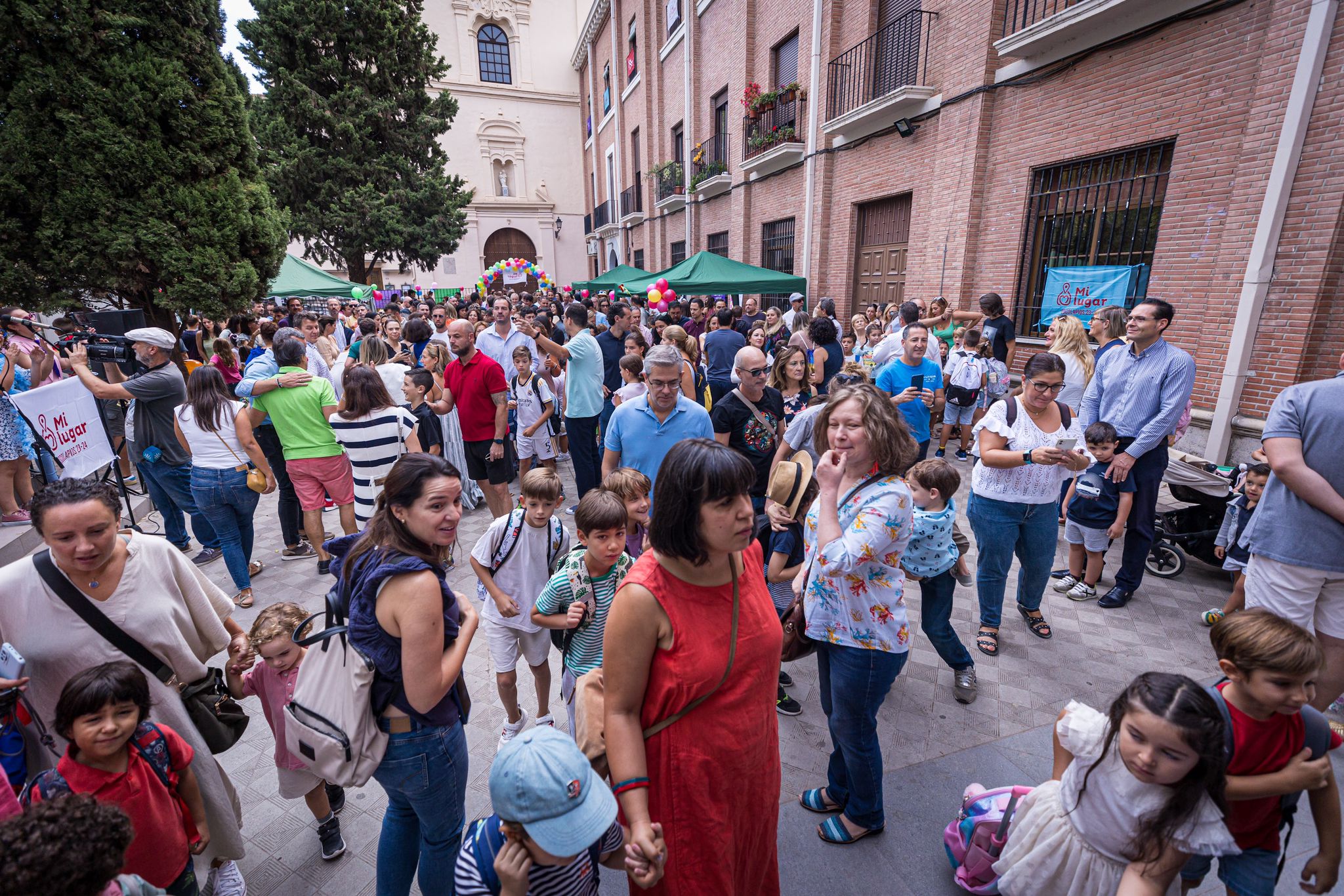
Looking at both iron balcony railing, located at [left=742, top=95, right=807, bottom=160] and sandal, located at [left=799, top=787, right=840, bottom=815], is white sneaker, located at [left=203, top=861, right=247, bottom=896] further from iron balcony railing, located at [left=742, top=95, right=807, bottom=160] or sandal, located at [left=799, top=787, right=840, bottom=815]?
iron balcony railing, located at [left=742, top=95, right=807, bottom=160]

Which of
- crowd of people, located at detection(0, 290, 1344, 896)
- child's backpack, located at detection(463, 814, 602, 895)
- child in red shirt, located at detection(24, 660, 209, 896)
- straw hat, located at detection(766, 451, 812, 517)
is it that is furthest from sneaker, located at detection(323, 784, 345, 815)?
straw hat, located at detection(766, 451, 812, 517)

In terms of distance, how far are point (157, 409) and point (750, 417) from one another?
14.5 feet

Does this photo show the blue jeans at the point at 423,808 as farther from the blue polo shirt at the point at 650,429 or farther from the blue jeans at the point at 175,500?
the blue jeans at the point at 175,500

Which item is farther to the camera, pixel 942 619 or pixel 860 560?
pixel 942 619

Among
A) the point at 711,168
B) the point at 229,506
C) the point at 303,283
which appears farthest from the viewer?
the point at 711,168

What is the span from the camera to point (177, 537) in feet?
17.4

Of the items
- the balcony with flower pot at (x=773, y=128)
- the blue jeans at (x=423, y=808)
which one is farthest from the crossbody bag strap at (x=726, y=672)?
the balcony with flower pot at (x=773, y=128)

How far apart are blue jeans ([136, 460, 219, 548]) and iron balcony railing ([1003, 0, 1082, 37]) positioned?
A: 10337 mm

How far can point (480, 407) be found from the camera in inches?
208

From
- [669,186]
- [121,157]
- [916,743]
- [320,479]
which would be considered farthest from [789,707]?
[669,186]

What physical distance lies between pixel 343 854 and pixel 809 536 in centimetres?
230

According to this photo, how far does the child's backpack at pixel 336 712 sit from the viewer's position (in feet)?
5.75

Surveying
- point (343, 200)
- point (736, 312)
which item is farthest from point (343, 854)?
point (343, 200)

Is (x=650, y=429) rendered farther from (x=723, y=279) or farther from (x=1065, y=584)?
(x=723, y=279)
